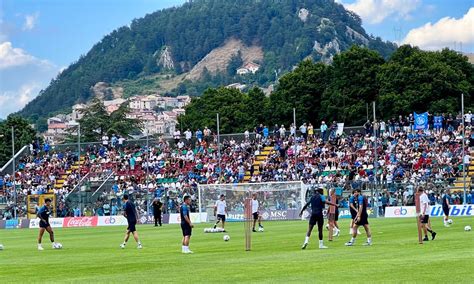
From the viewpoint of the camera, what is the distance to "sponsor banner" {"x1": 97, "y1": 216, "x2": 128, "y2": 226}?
7606 cm

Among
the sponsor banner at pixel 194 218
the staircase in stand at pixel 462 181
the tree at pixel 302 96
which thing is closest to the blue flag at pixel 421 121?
the staircase in stand at pixel 462 181

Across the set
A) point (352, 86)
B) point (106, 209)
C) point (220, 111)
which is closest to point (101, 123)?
point (220, 111)

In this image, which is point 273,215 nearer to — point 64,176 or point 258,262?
point 64,176

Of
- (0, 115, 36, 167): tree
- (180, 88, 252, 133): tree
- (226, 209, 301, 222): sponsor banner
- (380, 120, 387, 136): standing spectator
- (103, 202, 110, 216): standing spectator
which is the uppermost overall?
(180, 88, 252, 133): tree

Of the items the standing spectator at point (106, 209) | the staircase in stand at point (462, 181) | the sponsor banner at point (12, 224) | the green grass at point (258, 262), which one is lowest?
the green grass at point (258, 262)

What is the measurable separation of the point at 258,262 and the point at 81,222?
1974 inches

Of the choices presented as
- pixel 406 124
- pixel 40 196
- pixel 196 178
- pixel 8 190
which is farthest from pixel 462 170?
pixel 8 190

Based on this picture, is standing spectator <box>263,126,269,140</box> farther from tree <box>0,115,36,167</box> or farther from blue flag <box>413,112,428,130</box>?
tree <box>0,115,36,167</box>

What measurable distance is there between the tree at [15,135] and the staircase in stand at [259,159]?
193 ft

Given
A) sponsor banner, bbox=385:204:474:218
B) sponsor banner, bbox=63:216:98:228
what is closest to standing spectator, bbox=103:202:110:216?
sponsor banner, bbox=63:216:98:228

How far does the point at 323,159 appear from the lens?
271 feet

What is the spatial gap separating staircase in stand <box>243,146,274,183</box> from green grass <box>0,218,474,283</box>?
41788mm

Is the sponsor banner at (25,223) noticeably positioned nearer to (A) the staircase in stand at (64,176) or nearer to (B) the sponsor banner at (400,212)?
(A) the staircase in stand at (64,176)

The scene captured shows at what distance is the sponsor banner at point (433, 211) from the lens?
63309mm
